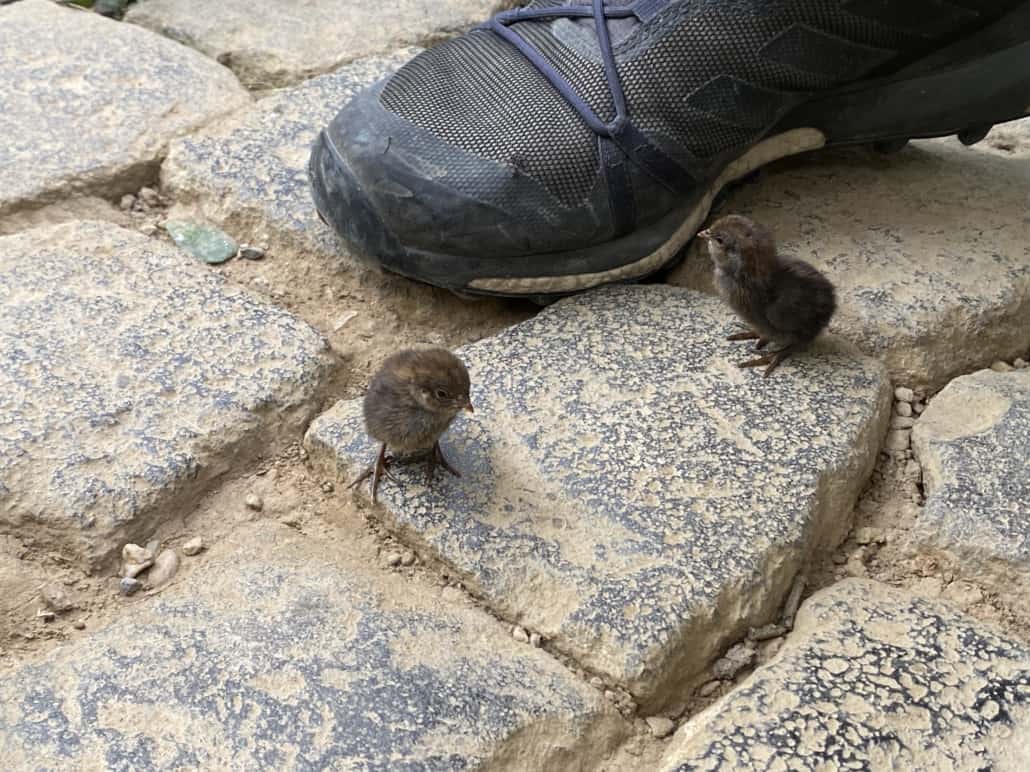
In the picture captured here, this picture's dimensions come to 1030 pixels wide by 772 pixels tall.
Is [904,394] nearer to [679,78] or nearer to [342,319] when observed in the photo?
[679,78]

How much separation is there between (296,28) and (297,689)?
299cm

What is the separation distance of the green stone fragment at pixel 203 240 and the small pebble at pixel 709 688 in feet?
6.10

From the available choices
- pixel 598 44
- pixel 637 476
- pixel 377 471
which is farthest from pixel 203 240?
pixel 637 476

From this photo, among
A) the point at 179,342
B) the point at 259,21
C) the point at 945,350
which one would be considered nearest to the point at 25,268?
the point at 179,342

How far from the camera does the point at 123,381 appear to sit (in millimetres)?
2664

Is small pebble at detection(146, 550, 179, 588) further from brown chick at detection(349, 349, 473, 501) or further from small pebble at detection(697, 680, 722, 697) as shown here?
small pebble at detection(697, 680, 722, 697)

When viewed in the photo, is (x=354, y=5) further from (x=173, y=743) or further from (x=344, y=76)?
(x=173, y=743)

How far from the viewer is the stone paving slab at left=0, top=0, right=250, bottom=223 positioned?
338 cm

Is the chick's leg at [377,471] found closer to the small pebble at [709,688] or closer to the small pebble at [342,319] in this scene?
the small pebble at [342,319]

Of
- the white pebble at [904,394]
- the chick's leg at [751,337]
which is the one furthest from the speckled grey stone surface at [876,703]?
the chick's leg at [751,337]

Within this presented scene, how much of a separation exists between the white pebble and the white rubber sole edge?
0.70 m

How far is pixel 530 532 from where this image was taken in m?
2.36

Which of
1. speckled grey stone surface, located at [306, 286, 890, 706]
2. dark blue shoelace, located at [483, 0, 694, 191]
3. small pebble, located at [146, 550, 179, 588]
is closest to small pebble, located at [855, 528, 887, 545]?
speckled grey stone surface, located at [306, 286, 890, 706]

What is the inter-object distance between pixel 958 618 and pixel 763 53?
59.1 inches
